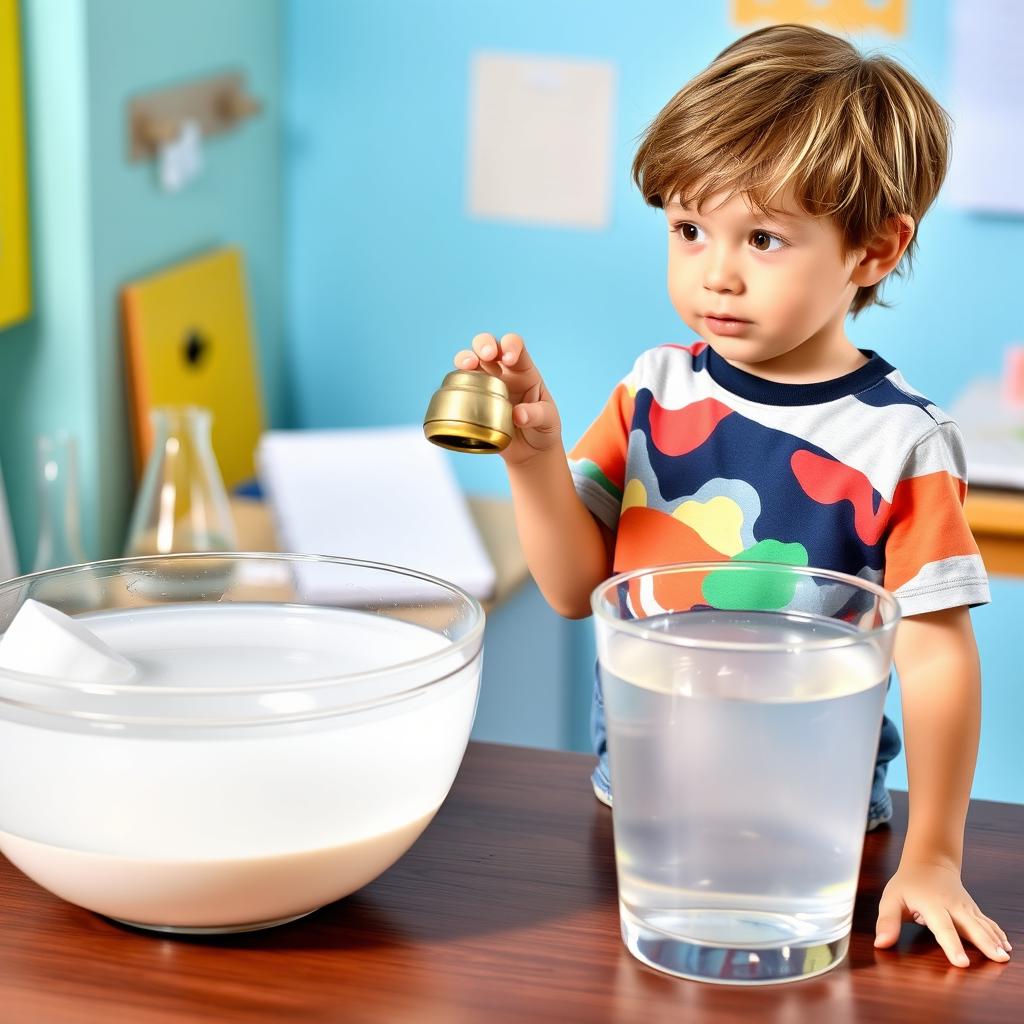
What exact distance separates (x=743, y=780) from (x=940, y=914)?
0.48ft

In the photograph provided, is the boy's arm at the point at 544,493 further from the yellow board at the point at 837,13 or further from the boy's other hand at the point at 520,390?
the yellow board at the point at 837,13

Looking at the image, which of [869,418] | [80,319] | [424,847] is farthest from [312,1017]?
[80,319]

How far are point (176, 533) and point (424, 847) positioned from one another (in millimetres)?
1221

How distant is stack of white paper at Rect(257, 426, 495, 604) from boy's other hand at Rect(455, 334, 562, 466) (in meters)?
1.03

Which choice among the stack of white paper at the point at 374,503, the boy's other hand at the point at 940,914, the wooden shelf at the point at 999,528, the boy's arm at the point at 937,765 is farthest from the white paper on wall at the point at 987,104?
the boy's other hand at the point at 940,914

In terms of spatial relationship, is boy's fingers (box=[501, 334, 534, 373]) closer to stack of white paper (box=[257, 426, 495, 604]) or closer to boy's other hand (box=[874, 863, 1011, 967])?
boy's other hand (box=[874, 863, 1011, 967])

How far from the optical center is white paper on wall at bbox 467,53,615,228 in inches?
91.1

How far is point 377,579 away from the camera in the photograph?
0.73m

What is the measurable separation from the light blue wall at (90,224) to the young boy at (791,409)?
1.17 metres

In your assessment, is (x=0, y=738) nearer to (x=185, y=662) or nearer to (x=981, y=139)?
(x=185, y=662)

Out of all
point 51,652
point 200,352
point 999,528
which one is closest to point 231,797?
point 51,652

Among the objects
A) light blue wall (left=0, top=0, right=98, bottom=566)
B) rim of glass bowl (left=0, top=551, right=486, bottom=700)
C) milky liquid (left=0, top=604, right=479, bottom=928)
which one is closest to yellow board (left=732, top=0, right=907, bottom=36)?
light blue wall (left=0, top=0, right=98, bottom=566)

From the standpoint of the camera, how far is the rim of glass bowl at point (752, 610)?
56cm

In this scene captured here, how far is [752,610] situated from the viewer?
630mm
